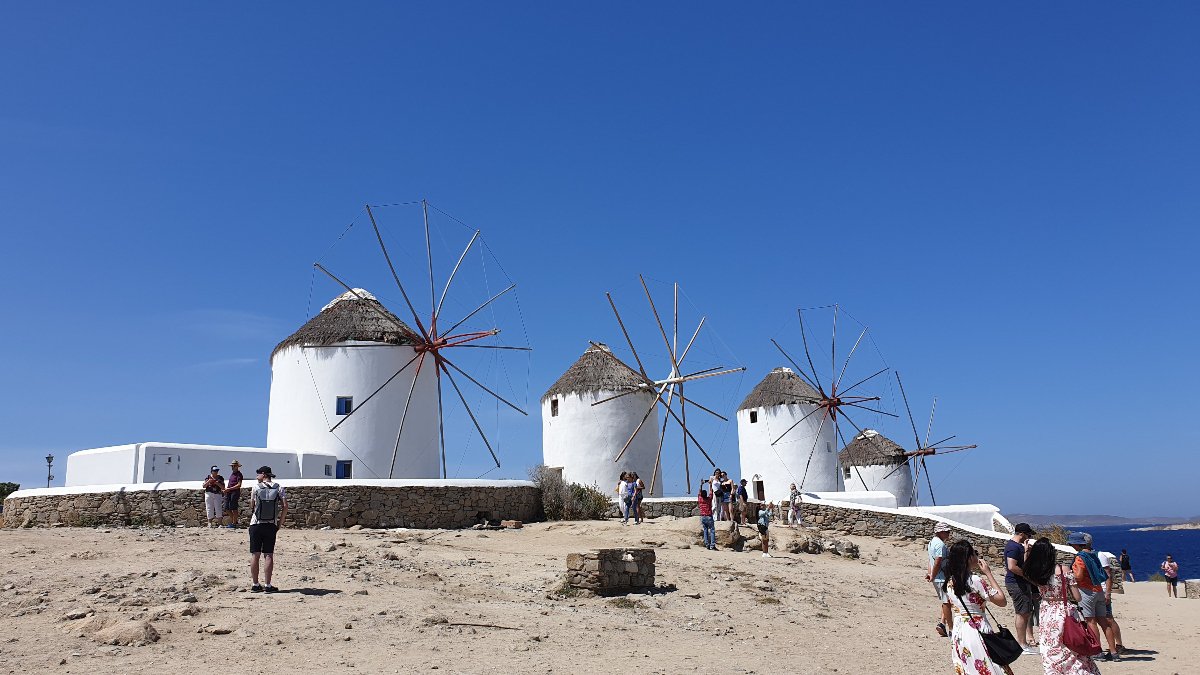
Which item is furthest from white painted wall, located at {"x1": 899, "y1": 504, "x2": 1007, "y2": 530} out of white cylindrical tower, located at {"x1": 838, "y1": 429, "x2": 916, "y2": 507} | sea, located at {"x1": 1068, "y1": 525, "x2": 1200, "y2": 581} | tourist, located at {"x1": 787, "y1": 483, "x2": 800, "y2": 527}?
white cylindrical tower, located at {"x1": 838, "y1": 429, "x2": 916, "y2": 507}

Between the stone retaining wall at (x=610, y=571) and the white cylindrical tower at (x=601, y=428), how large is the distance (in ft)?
54.1

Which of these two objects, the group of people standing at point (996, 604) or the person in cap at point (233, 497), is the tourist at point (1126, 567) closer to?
the group of people standing at point (996, 604)

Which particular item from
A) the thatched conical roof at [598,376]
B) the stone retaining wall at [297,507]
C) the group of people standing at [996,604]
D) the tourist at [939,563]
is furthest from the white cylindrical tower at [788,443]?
the group of people standing at [996,604]

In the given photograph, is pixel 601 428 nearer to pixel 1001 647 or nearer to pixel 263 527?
pixel 263 527

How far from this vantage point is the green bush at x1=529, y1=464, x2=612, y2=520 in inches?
769

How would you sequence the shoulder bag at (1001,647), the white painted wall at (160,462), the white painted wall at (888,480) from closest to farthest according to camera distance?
the shoulder bag at (1001,647), the white painted wall at (160,462), the white painted wall at (888,480)

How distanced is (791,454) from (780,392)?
7.79ft

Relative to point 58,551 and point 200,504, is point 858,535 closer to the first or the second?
point 200,504

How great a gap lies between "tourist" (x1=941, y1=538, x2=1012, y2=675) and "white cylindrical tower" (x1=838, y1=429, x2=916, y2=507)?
1188 inches

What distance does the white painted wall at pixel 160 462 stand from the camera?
18719 millimetres

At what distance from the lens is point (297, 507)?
15898 millimetres

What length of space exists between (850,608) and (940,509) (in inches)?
538

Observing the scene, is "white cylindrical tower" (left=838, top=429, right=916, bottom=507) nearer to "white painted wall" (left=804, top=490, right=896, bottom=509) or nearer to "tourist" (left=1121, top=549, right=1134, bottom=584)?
"white painted wall" (left=804, top=490, right=896, bottom=509)

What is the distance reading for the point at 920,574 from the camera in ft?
52.2
